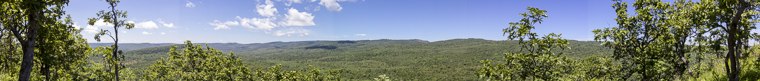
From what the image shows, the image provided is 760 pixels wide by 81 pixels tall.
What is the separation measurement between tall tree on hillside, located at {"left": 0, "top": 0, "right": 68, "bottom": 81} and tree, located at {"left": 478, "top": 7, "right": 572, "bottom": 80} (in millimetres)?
14184

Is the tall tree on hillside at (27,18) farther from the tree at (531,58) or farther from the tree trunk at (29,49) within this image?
the tree at (531,58)

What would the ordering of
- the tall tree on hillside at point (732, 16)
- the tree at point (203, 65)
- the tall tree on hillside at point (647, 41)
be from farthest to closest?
the tree at point (203, 65) → the tall tree on hillside at point (647, 41) → the tall tree on hillside at point (732, 16)

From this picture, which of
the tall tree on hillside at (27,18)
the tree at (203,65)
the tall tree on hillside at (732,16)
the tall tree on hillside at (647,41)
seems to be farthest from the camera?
the tree at (203,65)

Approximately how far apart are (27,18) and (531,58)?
657 inches

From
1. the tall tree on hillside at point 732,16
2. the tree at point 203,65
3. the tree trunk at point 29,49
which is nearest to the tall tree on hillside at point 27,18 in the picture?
the tree trunk at point 29,49

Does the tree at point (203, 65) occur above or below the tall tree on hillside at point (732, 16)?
below

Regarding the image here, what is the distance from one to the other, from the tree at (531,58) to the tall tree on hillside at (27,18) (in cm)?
1418

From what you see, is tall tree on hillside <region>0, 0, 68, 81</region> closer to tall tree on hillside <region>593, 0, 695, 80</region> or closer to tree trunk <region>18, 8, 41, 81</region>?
tree trunk <region>18, 8, 41, 81</region>

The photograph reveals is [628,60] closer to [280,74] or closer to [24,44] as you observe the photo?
[24,44]

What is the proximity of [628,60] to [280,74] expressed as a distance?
29.7 metres

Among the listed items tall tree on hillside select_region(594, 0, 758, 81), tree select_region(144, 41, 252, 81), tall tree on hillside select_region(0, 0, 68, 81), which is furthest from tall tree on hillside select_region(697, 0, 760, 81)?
tree select_region(144, 41, 252, 81)

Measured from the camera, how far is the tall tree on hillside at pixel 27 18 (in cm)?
1602

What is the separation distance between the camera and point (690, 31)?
1491 centimetres

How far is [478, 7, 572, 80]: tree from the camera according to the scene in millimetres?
15359
